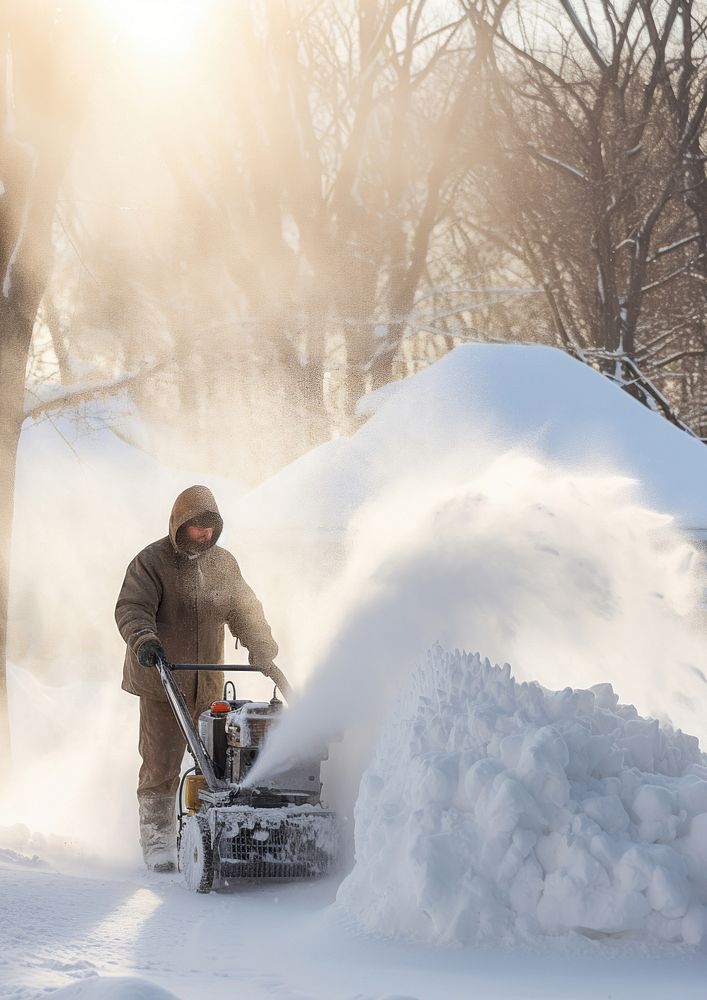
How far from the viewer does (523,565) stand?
6.39 metres

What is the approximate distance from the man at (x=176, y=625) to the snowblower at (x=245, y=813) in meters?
0.49

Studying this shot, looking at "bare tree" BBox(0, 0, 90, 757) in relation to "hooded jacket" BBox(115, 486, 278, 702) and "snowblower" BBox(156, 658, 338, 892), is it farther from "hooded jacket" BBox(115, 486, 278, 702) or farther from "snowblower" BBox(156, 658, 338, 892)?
"snowblower" BBox(156, 658, 338, 892)

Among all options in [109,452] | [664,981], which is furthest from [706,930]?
[109,452]

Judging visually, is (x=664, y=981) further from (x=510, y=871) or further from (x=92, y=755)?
(x=92, y=755)

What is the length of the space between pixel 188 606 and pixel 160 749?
2.27 ft

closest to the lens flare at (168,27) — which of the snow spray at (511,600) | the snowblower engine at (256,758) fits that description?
the snow spray at (511,600)

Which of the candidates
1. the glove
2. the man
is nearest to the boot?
the man

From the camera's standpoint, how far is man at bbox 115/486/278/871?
19.5 ft

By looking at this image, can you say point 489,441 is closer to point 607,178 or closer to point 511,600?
point 511,600

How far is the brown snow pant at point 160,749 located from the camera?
6016 mm

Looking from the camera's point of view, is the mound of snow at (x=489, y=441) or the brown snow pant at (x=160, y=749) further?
the mound of snow at (x=489, y=441)

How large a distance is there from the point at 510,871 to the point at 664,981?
1.79 feet

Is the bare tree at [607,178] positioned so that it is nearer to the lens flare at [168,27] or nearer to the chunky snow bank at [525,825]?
the lens flare at [168,27]

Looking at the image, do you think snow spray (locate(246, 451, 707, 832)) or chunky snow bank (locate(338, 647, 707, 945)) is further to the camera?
snow spray (locate(246, 451, 707, 832))
